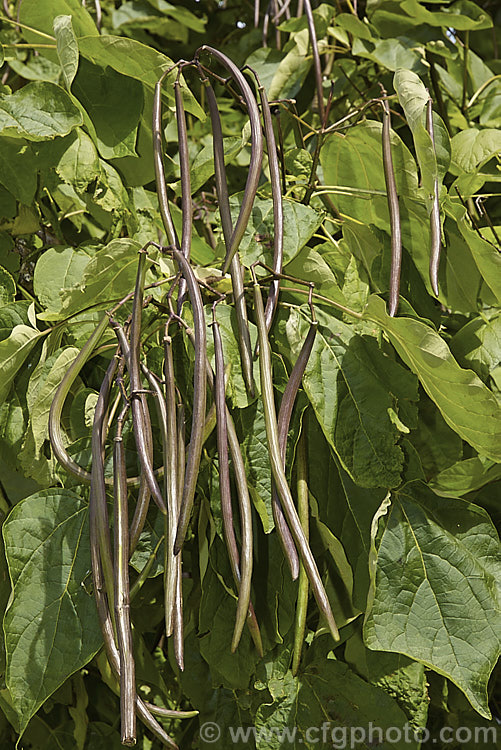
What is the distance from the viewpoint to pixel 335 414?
529 millimetres

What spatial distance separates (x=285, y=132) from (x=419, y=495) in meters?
0.50

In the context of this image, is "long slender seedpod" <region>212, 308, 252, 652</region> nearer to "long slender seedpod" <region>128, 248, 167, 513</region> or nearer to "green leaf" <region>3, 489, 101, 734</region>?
"long slender seedpod" <region>128, 248, 167, 513</region>

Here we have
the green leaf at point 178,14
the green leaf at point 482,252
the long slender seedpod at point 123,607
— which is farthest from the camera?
the green leaf at point 178,14

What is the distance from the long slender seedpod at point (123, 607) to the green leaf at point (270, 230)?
7.0 inches

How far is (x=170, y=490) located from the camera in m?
0.40

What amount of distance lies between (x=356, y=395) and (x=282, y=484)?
0.51ft

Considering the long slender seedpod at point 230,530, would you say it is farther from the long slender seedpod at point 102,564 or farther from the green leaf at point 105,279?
the green leaf at point 105,279

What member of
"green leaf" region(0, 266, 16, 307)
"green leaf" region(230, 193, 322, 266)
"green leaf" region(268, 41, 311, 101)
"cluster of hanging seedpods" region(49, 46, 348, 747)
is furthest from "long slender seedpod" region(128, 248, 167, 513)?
"green leaf" region(268, 41, 311, 101)

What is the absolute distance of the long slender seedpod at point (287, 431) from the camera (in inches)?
15.3

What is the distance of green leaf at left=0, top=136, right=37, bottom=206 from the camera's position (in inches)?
25.0

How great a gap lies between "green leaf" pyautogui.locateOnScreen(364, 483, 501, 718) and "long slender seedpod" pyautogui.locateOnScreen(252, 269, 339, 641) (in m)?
0.12

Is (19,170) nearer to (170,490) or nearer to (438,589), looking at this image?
(170,490)

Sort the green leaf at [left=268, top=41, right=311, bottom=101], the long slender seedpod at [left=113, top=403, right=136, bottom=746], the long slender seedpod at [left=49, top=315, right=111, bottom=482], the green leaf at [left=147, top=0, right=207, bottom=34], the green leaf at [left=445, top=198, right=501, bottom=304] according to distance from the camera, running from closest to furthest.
→ the long slender seedpod at [left=113, top=403, right=136, bottom=746], the long slender seedpod at [left=49, top=315, right=111, bottom=482], the green leaf at [left=445, top=198, right=501, bottom=304], the green leaf at [left=268, top=41, right=311, bottom=101], the green leaf at [left=147, top=0, right=207, bottom=34]

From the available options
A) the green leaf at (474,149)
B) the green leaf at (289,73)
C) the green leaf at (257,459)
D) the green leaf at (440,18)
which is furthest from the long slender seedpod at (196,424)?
the green leaf at (440,18)
